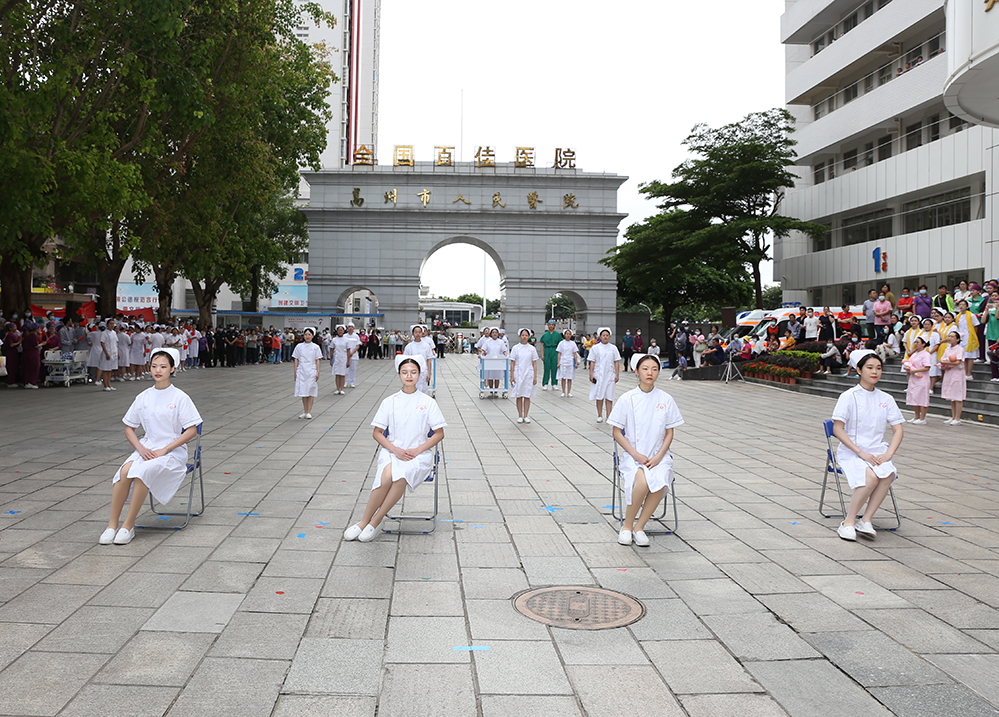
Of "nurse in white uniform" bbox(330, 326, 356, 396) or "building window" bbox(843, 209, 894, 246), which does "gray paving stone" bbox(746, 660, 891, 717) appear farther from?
"building window" bbox(843, 209, 894, 246)

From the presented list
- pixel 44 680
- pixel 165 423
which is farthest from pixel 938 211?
pixel 44 680

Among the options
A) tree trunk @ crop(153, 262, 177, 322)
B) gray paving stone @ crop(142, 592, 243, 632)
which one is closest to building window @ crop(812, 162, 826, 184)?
tree trunk @ crop(153, 262, 177, 322)

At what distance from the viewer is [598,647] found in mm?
3922

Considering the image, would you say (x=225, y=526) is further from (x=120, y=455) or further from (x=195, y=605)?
(x=120, y=455)

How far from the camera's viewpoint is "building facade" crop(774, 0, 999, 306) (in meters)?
26.6

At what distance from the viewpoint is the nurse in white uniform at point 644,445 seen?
19.0 ft

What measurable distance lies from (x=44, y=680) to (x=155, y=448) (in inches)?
106

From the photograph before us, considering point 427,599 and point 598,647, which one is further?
point 427,599

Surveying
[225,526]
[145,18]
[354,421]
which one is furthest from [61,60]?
[225,526]

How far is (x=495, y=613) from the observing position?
4367mm

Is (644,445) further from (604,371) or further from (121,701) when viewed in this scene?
(604,371)

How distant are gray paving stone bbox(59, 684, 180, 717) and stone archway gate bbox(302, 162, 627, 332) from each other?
1827 inches

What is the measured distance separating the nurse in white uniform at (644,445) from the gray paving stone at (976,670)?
2.26 m

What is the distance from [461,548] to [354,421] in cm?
817
